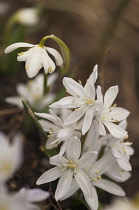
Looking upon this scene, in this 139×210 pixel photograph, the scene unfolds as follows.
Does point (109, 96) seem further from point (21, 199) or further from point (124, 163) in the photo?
point (21, 199)

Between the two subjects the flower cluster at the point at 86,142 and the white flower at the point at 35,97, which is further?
the white flower at the point at 35,97

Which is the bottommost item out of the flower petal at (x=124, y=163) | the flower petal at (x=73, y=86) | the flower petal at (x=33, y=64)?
the flower petal at (x=124, y=163)

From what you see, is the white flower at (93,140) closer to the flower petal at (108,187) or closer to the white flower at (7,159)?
the flower petal at (108,187)

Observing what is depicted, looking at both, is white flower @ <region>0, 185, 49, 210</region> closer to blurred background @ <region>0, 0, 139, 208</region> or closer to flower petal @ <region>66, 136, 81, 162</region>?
flower petal @ <region>66, 136, 81, 162</region>

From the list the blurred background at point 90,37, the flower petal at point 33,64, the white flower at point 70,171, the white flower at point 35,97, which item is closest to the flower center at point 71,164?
the white flower at point 70,171

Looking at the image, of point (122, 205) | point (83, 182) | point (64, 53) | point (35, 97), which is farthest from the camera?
point (35, 97)

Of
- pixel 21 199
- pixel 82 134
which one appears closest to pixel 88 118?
pixel 82 134
